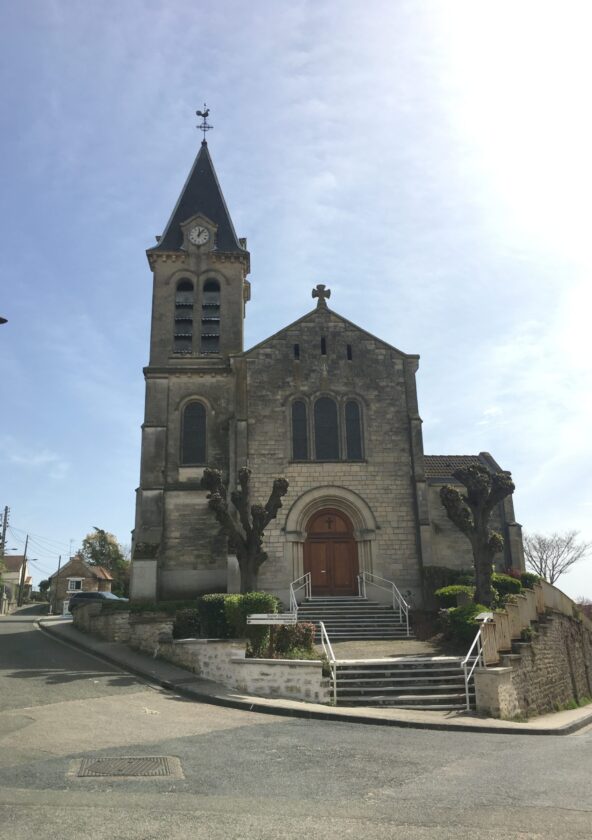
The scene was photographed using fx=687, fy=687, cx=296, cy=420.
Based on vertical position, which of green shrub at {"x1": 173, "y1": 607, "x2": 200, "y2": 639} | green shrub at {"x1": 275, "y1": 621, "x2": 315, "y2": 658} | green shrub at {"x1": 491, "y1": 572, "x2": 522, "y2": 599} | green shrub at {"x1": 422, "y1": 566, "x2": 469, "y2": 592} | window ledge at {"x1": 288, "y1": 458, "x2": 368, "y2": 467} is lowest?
green shrub at {"x1": 275, "y1": 621, "x2": 315, "y2": 658}

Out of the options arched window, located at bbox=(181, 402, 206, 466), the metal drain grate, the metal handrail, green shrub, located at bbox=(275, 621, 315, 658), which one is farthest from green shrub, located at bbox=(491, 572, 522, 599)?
the metal drain grate

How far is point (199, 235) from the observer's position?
29.8 m

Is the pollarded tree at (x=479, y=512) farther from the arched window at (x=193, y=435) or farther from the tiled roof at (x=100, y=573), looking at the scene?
the tiled roof at (x=100, y=573)

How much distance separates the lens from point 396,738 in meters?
10.3

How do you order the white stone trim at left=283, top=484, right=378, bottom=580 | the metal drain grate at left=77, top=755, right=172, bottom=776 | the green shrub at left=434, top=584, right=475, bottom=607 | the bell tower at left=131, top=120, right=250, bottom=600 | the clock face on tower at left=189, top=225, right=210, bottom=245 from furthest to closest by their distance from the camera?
the clock face on tower at left=189, top=225, right=210, bottom=245, the bell tower at left=131, top=120, right=250, bottom=600, the white stone trim at left=283, top=484, right=378, bottom=580, the green shrub at left=434, top=584, right=475, bottom=607, the metal drain grate at left=77, top=755, right=172, bottom=776

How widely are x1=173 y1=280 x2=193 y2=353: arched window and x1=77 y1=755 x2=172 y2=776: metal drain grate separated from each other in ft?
67.7

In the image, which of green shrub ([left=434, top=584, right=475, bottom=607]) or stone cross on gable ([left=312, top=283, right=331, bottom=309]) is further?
stone cross on gable ([left=312, top=283, right=331, bottom=309])

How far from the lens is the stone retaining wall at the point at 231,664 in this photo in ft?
44.2

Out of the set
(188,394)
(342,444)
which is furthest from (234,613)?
(188,394)

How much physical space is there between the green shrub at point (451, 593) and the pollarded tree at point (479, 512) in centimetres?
89

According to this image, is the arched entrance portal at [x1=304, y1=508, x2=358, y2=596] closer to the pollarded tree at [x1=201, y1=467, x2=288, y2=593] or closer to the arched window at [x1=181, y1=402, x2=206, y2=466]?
the pollarded tree at [x1=201, y1=467, x2=288, y2=593]

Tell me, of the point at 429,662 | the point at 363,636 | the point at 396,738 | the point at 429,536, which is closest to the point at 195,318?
the point at 429,536

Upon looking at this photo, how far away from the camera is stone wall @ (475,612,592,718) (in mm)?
12992

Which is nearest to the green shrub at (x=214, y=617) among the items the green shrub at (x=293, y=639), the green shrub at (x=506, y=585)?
the green shrub at (x=293, y=639)
